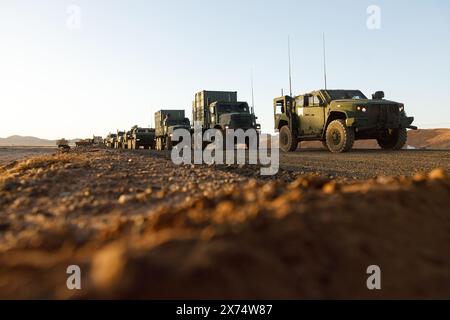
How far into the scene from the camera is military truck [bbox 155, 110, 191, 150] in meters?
24.6

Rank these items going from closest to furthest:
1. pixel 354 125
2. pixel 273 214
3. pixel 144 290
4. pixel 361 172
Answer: pixel 144 290 → pixel 273 214 → pixel 361 172 → pixel 354 125

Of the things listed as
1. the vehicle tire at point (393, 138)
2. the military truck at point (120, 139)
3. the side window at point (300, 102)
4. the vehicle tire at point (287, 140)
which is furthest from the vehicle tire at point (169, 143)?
the military truck at point (120, 139)

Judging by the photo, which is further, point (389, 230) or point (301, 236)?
point (389, 230)

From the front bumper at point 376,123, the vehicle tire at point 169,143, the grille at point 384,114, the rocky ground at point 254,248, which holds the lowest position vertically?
the rocky ground at point 254,248

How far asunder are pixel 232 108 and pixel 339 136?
322 inches

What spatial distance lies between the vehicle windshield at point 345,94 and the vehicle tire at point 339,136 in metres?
1.23

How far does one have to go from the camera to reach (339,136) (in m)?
14.0

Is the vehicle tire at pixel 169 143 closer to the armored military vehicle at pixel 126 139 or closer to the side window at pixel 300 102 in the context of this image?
the side window at pixel 300 102

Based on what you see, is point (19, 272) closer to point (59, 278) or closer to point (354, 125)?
point (59, 278)

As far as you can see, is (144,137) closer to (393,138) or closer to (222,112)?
(222,112)

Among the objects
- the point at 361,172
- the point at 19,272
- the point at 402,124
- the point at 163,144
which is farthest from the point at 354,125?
the point at 163,144

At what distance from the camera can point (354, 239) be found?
2211 mm

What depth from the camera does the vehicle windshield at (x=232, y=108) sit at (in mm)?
21016
